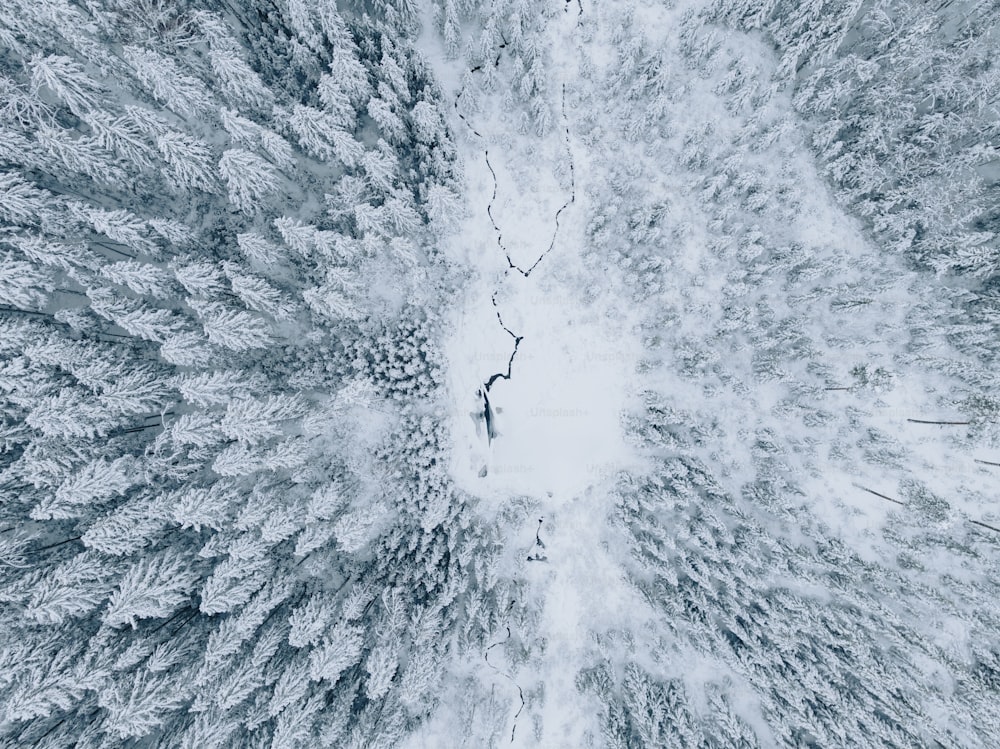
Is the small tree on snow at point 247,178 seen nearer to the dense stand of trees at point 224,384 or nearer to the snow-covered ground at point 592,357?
the dense stand of trees at point 224,384

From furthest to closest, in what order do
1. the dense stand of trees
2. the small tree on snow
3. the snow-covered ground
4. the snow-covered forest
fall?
1. the snow-covered ground
2. the snow-covered forest
3. the small tree on snow
4. the dense stand of trees

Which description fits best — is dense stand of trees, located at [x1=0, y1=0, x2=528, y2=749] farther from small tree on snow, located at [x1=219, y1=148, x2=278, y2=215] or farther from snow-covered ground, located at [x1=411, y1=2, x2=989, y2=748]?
snow-covered ground, located at [x1=411, y1=2, x2=989, y2=748]

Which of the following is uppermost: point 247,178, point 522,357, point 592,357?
point 247,178

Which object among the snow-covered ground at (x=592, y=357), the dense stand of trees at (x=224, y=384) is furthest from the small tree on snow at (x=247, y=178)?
the snow-covered ground at (x=592, y=357)

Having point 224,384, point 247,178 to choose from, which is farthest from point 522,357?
point 247,178

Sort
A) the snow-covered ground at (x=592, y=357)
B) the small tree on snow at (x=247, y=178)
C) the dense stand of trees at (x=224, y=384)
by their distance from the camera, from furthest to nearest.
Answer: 1. the snow-covered ground at (x=592, y=357)
2. the small tree on snow at (x=247, y=178)
3. the dense stand of trees at (x=224, y=384)

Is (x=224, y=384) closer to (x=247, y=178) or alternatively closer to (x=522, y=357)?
(x=247, y=178)

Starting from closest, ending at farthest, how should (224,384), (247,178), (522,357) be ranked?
(224,384)
(247,178)
(522,357)

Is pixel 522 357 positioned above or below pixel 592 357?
below

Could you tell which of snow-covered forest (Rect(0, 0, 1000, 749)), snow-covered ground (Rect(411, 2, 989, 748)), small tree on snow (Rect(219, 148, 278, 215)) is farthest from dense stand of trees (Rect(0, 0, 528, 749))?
snow-covered ground (Rect(411, 2, 989, 748))
